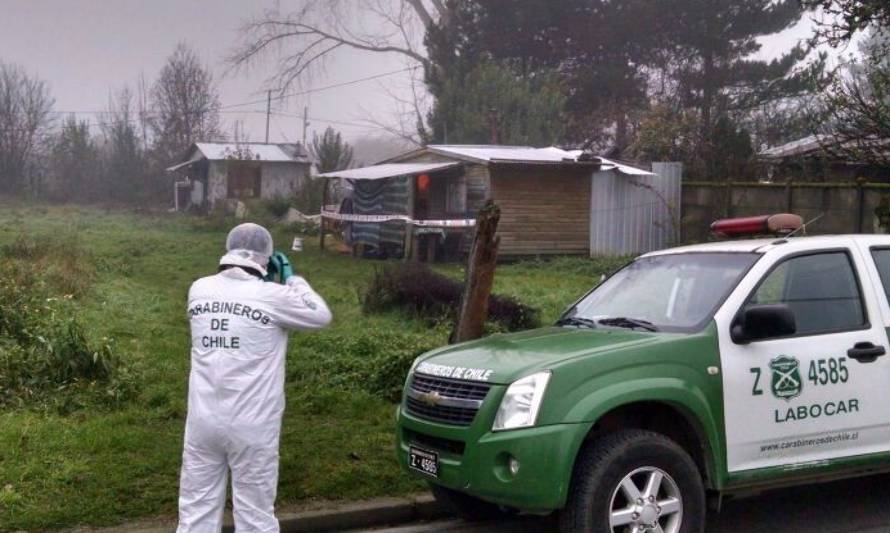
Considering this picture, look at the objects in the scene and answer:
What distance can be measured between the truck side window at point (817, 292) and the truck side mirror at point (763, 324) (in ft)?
1.02

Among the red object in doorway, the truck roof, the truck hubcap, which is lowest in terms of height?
the truck hubcap

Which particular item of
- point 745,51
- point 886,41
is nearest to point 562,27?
point 745,51

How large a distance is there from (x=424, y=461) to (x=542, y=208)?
19.0m

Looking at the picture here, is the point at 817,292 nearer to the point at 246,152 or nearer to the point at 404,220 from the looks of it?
the point at 404,220

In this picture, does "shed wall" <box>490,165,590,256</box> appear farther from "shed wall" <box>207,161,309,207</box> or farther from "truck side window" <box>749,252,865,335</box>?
"shed wall" <box>207,161,309,207</box>

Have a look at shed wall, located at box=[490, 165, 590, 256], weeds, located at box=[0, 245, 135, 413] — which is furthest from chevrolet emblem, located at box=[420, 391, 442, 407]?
shed wall, located at box=[490, 165, 590, 256]

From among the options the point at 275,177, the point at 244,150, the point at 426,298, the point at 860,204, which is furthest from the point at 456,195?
the point at 244,150

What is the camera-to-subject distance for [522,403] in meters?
5.48

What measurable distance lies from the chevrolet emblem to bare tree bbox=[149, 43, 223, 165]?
43.1 meters

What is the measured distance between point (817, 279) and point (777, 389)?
3.03 feet

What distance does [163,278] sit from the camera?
1878cm

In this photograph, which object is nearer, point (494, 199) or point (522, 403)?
point (522, 403)

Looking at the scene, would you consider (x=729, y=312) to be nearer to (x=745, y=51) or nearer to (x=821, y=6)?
(x=821, y=6)

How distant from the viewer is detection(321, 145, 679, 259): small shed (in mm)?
24000
